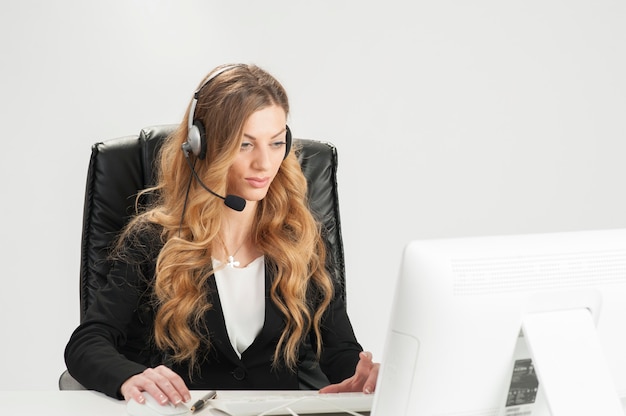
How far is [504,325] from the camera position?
3.13 ft

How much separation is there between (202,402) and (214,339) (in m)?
0.40

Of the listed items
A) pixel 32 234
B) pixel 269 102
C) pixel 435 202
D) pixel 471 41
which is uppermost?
pixel 471 41

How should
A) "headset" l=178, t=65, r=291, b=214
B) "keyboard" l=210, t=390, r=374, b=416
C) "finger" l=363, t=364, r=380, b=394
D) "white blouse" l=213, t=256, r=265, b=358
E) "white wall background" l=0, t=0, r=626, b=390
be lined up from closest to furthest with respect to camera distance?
"keyboard" l=210, t=390, r=374, b=416
"finger" l=363, t=364, r=380, b=394
"headset" l=178, t=65, r=291, b=214
"white blouse" l=213, t=256, r=265, b=358
"white wall background" l=0, t=0, r=626, b=390

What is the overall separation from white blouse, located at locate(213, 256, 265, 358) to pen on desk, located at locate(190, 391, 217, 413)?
15.4 inches

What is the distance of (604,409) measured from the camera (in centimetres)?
97

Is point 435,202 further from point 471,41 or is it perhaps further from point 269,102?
point 269,102

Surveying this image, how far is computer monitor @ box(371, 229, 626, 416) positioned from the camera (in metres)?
0.92

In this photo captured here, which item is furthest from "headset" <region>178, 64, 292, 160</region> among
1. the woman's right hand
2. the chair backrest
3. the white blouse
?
the woman's right hand

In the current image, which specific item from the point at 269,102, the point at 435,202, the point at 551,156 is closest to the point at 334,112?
the point at 435,202

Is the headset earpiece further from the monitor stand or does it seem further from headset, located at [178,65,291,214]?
the monitor stand

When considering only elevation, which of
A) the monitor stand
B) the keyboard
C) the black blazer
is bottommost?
the black blazer

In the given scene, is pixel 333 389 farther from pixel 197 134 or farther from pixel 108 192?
pixel 108 192

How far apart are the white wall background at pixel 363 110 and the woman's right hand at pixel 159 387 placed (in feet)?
4.71

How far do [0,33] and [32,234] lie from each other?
25.9 inches
